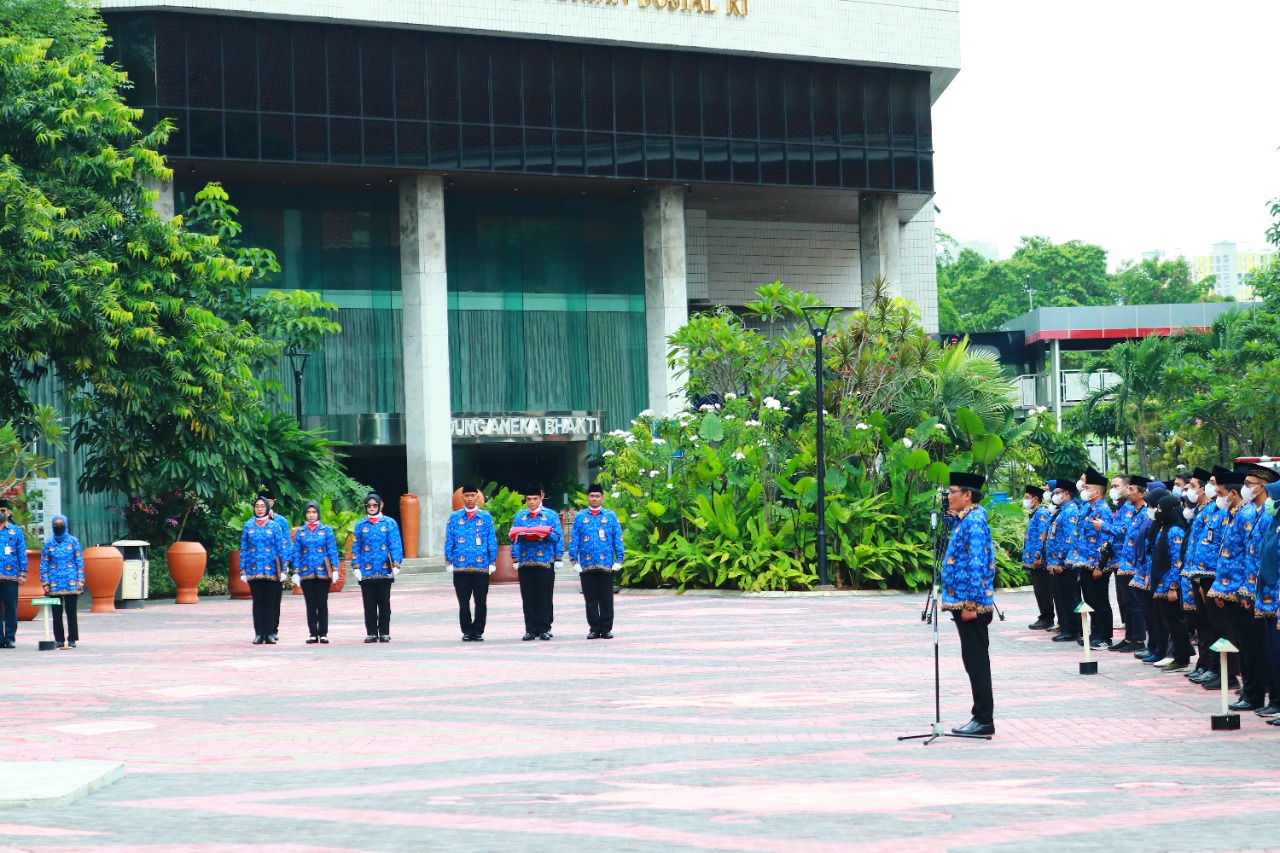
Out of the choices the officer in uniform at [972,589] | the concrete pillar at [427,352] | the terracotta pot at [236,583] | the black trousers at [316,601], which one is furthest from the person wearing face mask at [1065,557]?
the concrete pillar at [427,352]

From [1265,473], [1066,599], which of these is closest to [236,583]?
[1066,599]

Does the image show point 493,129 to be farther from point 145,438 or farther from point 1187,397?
point 1187,397

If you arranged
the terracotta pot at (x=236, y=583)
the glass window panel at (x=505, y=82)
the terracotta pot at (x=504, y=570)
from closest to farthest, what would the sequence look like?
the terracotta pot at (x=236, y=583) < the terracotta pot at (x=504, y=570) < the glass window panel at (x=505, y=82)

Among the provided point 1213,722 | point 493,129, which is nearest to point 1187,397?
point 493,129

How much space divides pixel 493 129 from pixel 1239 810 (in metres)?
A: 39.6

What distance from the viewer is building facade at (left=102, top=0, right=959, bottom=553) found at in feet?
147

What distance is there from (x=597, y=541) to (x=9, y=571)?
7773mm

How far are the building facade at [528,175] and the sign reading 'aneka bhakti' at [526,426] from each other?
0.07 m

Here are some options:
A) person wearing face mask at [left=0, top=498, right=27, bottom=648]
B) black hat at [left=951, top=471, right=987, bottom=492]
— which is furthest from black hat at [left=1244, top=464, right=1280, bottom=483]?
person wearing face mask at [left=0, top=498, right=27, bottom=648]

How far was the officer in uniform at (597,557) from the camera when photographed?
22578 mm

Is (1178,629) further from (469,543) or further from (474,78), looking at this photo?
(474,78)

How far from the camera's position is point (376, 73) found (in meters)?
45.7

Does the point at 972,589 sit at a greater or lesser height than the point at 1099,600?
greater

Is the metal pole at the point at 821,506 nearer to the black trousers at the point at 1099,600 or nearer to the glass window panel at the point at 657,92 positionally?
the black trousers at the point at 1099,600
